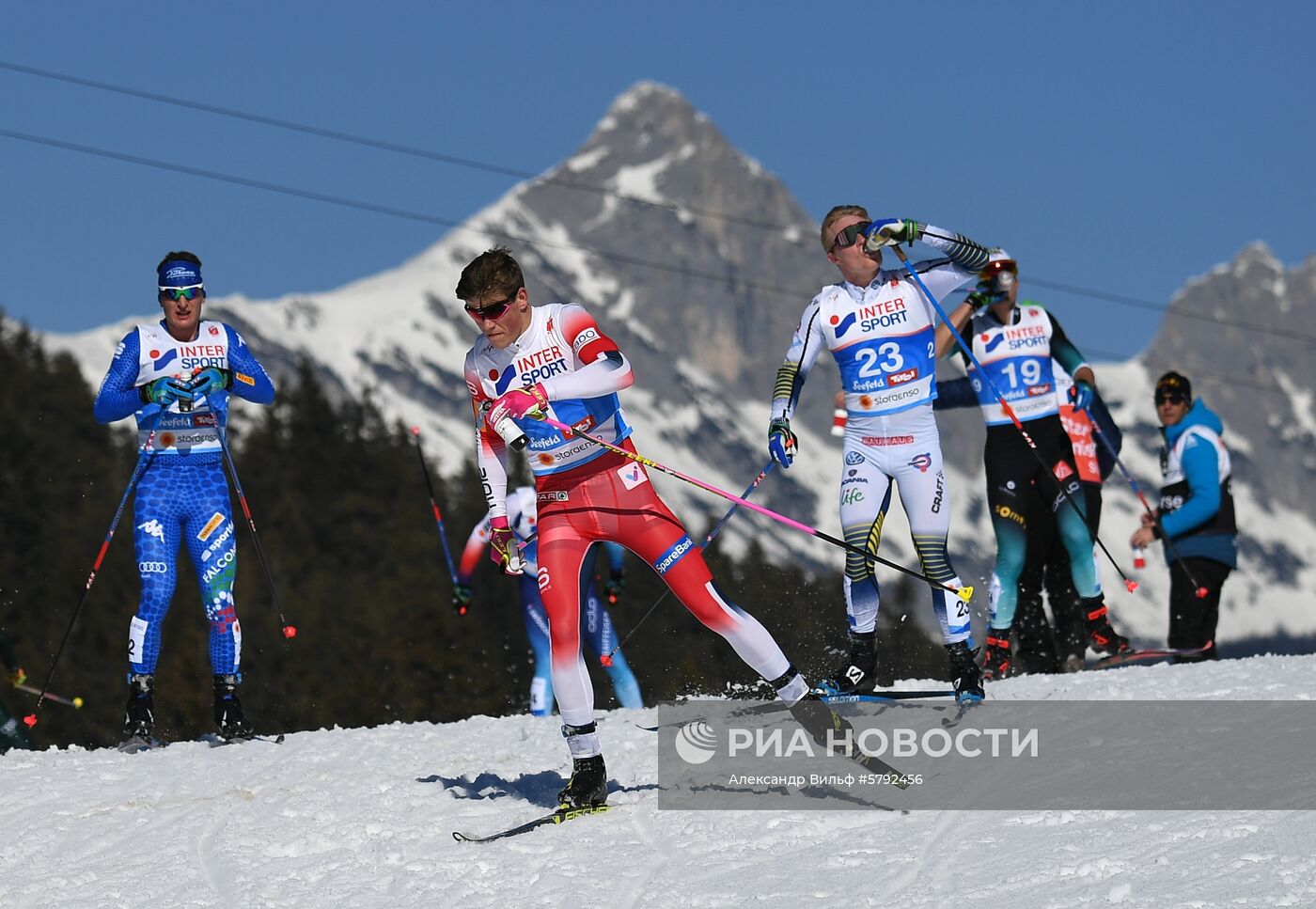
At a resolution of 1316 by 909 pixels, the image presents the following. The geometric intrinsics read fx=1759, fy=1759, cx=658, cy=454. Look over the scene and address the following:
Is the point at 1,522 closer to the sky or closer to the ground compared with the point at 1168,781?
closer to the sky

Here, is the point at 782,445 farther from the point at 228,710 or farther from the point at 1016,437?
the point at 228,710

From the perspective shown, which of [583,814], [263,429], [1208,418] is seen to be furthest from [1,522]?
[583,814]

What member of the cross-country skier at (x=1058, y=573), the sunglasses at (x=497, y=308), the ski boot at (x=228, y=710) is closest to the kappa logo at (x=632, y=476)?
the sunglasses at (x=497, y=308)

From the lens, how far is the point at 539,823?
7.80 metres

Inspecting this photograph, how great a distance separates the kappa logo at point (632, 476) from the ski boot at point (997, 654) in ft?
16.5

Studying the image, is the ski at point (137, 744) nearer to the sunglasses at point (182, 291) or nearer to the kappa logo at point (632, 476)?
the sunglasses at point (182, 291)

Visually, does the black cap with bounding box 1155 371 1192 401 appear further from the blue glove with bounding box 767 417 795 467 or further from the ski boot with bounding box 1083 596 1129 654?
the blue glove with bounding box 767 417 795 467

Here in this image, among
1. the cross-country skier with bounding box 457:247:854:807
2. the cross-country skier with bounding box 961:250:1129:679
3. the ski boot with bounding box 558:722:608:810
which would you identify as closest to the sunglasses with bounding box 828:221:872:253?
the cross-country skier with bounding box 457:247:854:807

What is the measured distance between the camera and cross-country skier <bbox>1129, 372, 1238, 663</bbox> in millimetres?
13852

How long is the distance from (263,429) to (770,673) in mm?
64324

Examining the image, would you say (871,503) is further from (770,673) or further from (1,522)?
(1,522)

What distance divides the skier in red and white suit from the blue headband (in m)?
3.21

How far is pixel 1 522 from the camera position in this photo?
5566cm

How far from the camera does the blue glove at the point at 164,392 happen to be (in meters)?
10.4
